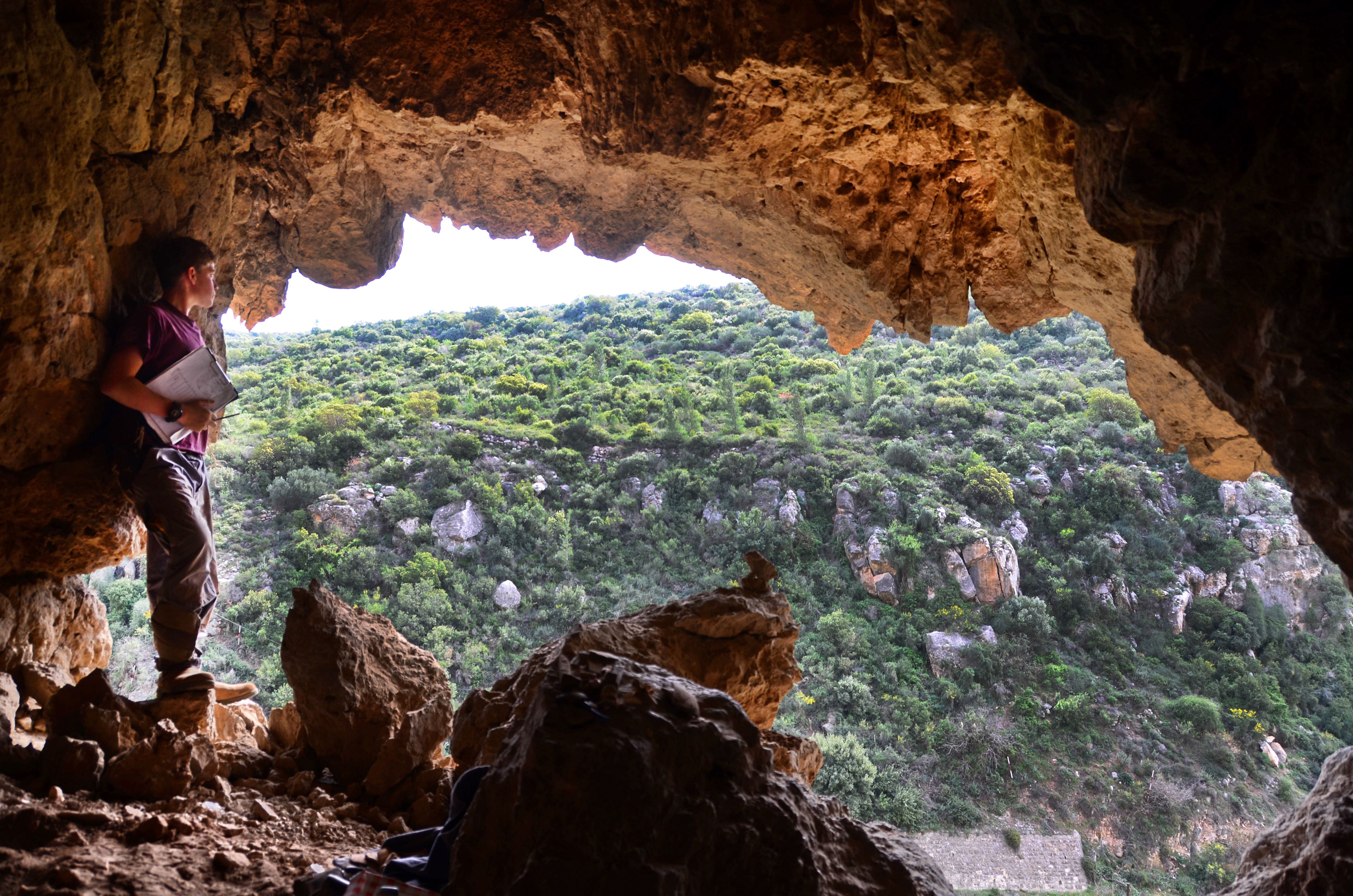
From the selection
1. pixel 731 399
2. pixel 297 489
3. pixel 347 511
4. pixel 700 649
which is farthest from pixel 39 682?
pixel 731 399

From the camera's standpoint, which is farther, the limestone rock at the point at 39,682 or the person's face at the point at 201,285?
the person's face at the point at 201,285

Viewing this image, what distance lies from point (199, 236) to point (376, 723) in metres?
2.64

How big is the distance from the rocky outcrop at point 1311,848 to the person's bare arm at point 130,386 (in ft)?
14.2

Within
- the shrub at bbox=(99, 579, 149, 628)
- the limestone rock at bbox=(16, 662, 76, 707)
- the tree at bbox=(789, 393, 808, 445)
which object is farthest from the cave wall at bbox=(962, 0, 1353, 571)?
the tree at bbox=(789, 393, 808, 445)

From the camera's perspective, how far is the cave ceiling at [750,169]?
1583 mm

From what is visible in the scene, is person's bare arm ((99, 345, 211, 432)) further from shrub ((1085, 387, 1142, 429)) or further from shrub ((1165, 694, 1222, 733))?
shrub ((1085, 387, 1142, 429))

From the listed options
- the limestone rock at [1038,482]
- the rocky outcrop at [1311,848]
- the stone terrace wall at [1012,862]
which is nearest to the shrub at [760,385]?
the limestone rock at [1038,482]

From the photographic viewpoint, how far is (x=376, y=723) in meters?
3.42

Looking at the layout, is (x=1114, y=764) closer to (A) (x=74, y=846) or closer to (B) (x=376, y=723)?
(B) (x=376, y=723)

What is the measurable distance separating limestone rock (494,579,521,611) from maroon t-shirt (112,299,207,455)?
9035 millimetres

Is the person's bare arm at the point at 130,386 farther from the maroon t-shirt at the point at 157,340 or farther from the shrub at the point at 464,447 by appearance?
the shrub at the point at 464,447

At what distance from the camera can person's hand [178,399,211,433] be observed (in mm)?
3238

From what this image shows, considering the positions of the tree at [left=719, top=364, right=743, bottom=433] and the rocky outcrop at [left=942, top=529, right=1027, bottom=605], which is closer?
the rocky outcrop at [left=942, top=529, right=1027, bottom=605]

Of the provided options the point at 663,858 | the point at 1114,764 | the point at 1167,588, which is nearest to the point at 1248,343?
the point at 663,858
